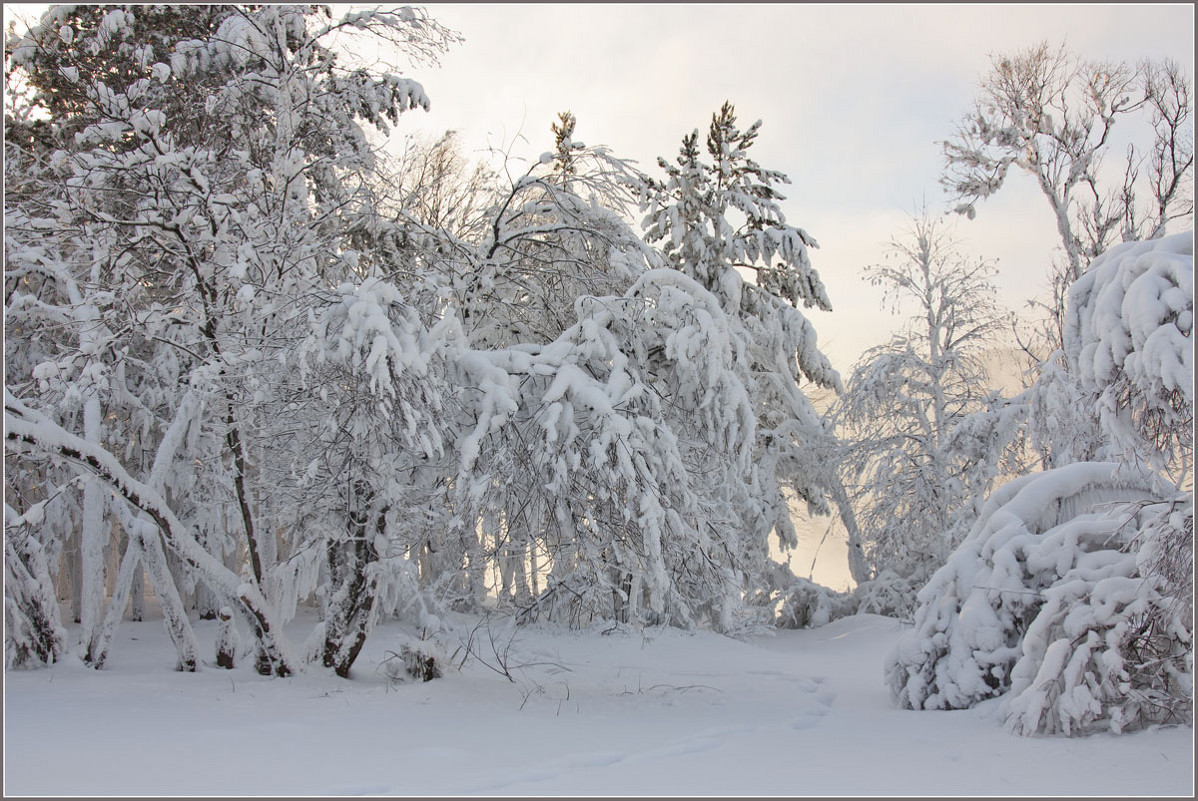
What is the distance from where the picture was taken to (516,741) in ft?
18.8

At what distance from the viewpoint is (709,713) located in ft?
24.1

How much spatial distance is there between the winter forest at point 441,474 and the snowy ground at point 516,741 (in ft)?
0.17

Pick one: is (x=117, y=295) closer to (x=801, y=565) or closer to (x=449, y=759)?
(x=449, y=759)

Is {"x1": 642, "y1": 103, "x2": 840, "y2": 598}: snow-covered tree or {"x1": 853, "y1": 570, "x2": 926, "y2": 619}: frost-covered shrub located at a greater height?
{"x1": 642, "y1": 103, "x2": 840, "y2": 598}: snow-covered tree

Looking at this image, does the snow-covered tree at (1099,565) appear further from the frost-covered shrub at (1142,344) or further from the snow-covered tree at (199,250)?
the snow-covered tree at (199,250)

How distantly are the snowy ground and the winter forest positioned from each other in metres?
0.05

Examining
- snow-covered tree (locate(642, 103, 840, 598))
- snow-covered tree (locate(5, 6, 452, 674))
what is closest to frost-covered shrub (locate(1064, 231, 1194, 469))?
snow-covered tree (locate(5, 6, 452, 674))

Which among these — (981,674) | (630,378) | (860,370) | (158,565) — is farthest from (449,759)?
(860,370)

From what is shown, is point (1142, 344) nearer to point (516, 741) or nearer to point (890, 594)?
point (516, 741)

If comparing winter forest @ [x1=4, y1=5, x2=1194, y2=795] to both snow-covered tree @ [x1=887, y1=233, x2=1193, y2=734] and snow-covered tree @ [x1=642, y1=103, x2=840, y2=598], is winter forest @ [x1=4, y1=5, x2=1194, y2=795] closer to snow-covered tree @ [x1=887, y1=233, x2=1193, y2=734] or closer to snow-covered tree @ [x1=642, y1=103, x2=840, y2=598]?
snow-covered tree @ [x1=887, y1=233, x2=1193, y2=734]

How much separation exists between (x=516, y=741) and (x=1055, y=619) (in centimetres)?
385

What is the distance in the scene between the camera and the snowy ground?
178 inches

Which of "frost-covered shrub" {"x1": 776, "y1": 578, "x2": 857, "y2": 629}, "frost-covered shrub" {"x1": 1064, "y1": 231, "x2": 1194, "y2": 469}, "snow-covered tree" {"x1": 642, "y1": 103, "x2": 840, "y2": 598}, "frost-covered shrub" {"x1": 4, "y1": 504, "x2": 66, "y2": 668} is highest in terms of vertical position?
"snow-covered tree" {"x1": 642, "y1": 103, "x2": 840, "y2": 598}

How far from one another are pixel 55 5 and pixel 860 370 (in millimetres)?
13740
